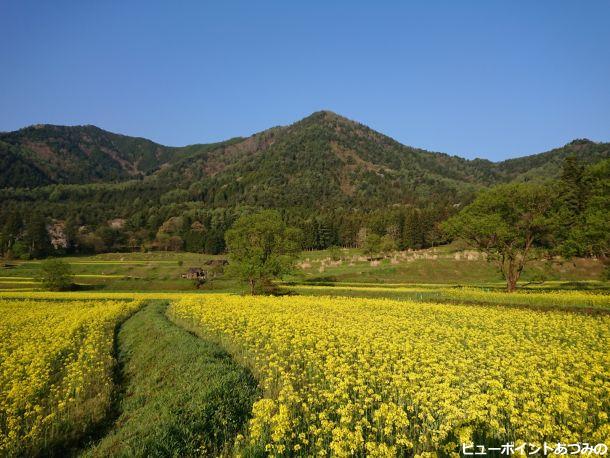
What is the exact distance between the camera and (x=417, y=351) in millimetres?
12797

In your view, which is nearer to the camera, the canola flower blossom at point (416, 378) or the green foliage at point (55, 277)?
the canola flower blossom at point (416, 378)

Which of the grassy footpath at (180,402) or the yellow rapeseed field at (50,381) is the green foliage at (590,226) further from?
the yellow rapeseed field at (50,381)

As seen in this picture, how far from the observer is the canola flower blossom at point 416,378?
24.2ft

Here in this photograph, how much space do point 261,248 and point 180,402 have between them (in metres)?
35.8

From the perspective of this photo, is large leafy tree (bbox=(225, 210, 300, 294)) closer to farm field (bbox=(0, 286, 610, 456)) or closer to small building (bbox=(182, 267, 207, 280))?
small building (bbox=(182, 267, 207, 280))

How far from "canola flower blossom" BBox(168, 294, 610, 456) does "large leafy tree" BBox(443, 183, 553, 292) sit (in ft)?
52.0

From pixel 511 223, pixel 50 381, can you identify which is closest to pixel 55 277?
pixel 50 381

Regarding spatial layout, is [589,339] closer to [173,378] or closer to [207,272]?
[173,378]

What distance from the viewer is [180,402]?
417 inches

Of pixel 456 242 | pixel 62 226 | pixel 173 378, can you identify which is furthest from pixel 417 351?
pixel 62 226

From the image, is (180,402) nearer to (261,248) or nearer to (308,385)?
(308,385)

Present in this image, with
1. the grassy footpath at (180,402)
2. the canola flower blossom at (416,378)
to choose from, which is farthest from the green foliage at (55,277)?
the grassy footpath at (180,402)

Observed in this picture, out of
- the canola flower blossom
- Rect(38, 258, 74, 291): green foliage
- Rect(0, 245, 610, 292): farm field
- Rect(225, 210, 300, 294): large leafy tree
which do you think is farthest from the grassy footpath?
Rect(38, 258, 74, 291): green foliage

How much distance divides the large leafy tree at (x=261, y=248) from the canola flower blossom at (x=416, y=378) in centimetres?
1743
